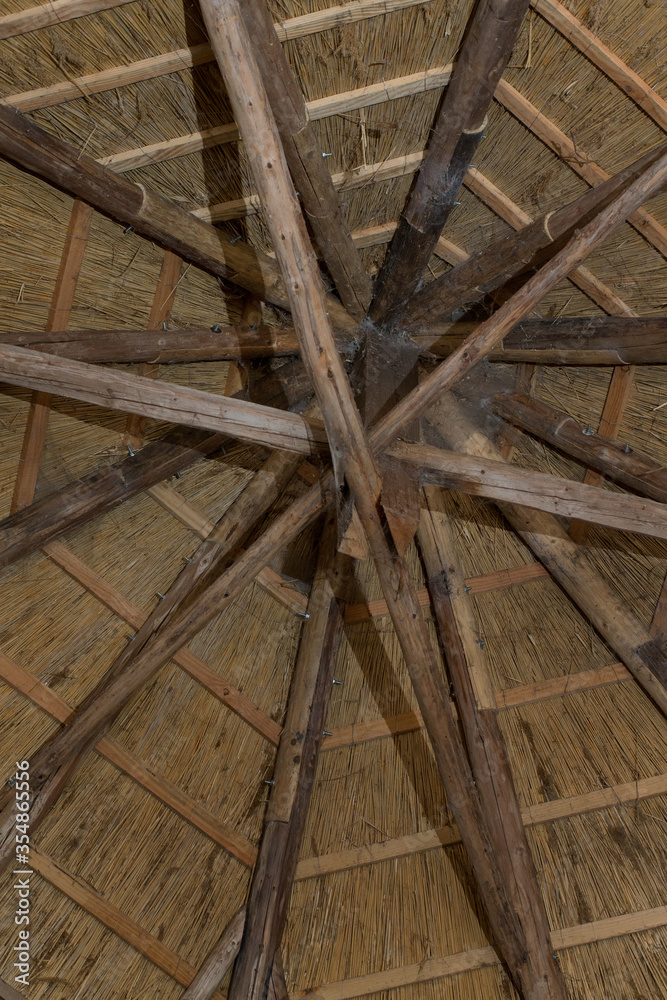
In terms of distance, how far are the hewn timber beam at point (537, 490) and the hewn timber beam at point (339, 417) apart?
0.31 metres

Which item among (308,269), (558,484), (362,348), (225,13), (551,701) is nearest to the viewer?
(225,13)

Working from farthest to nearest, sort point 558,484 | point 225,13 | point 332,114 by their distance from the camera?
point 332,114, point 558,484, point 225,13

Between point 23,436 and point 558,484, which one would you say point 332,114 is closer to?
point 558,484

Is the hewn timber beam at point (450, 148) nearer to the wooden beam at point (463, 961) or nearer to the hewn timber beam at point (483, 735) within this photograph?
the hewn timber beam at point (483, 735)

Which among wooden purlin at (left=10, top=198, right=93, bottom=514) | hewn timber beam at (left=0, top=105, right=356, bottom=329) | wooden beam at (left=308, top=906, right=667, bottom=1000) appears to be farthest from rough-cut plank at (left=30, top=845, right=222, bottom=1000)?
hewn timber beam at (left=0, top=105, right=356, bottom=329)

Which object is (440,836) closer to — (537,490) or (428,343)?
(537,490)

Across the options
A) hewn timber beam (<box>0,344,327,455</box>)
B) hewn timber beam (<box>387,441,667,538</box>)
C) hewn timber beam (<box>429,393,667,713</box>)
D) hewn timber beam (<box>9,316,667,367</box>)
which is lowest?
hewn timber beam (<box>429,393,667,713</box>)

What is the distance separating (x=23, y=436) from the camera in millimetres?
4031

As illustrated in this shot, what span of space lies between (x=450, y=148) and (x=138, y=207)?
55.4 inches

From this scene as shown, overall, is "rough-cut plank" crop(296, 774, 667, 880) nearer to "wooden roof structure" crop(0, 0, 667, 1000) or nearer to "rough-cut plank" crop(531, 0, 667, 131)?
"wooden roof structure" crop(0, 0, 667, 1000)

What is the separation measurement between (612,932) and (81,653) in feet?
10.4

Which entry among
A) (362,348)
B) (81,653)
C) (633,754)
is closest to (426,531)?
(362,348)

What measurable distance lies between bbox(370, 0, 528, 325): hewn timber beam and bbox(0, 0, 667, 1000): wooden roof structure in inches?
0.7

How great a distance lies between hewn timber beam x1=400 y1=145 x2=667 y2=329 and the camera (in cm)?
337
